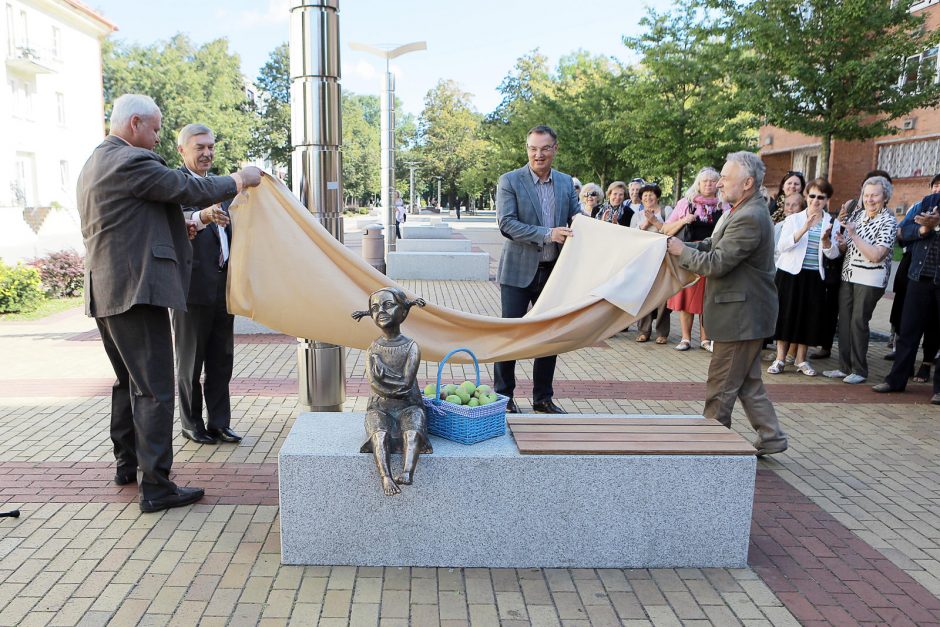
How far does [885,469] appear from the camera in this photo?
562 centimetres

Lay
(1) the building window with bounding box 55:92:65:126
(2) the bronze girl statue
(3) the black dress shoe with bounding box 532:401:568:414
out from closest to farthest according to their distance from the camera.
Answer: (2) the bronze girl statue → (3) the black dress shoe with bounding box 532:401:568:414 → (1) the building window with bounding box 55:92:65:126

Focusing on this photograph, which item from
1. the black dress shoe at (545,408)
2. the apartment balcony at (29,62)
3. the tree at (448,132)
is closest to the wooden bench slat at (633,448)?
the black dress shoe at (545,408)

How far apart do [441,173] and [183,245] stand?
231 feet

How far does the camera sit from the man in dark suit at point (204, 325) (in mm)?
5395

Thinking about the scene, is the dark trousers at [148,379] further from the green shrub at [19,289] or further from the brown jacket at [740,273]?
the green shrub at [19,289]

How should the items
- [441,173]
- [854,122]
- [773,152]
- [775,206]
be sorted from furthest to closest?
[441,173], [773,152], [854,122], [775,206]

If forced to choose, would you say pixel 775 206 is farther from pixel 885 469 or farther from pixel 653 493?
pixel 653 493

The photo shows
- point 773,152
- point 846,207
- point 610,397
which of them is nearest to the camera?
point 610,397

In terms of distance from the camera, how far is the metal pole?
17.9 ft

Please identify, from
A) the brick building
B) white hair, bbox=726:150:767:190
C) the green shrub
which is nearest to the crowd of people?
white hair, bbox=726:150:767:190

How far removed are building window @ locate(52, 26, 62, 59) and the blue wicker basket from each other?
46.1 meters

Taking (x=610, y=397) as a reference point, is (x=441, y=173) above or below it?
above

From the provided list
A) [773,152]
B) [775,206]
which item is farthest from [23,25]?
[775,206]

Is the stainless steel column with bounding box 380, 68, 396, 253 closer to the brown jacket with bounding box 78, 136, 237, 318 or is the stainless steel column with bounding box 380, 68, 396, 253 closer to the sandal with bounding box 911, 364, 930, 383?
the sandal with bounding box 911, 364, 930, 383
